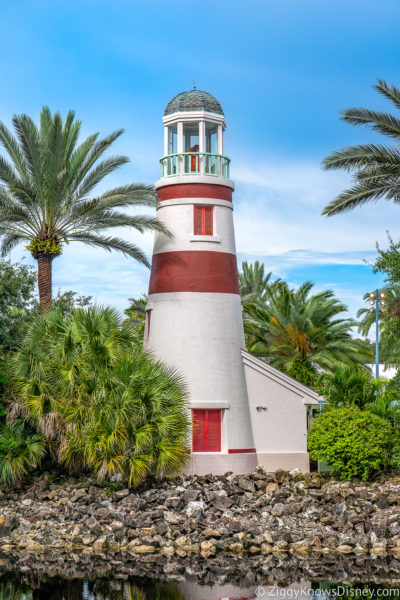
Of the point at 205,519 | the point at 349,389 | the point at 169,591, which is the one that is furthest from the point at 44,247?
the point at 169,591

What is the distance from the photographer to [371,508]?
1013 inches

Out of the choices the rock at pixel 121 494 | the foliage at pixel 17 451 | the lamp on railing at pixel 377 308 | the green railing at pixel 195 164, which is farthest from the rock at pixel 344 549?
the lamp on railing at pixel 377 308

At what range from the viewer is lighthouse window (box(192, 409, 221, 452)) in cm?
2877

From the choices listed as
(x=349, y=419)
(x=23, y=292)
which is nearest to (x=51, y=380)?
(x=23, y=292)

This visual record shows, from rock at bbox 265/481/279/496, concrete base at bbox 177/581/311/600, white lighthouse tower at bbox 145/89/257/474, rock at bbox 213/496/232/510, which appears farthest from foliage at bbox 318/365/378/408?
concrete base at bbox 177/581/311/600

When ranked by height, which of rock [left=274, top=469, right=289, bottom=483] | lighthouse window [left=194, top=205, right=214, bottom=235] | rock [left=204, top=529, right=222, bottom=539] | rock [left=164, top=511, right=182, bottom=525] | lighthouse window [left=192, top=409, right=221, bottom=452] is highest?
lighthouse window [left=194, top=205, right=214, bottom=235]

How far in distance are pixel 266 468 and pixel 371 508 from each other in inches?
193

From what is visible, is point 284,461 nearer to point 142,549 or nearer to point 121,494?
point 121,494

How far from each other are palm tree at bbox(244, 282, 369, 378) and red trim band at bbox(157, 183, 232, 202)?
919cm

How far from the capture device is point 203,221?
97.9 feet

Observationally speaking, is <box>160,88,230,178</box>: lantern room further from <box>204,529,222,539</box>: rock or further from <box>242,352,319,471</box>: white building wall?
<box>204,529,222,539</box>: rock

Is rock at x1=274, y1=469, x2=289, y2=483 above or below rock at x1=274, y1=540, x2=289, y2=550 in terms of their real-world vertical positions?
above

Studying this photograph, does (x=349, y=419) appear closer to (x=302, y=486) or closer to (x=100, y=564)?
(x=302, y=486)

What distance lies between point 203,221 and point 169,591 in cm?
1372
